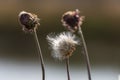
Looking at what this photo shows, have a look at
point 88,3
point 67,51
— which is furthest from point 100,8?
point 67,51

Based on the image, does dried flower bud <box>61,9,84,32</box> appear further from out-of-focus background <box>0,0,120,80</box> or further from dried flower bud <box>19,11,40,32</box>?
out-of-focus background <box>0,0,120,80</box>

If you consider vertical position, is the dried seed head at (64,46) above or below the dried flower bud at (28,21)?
below

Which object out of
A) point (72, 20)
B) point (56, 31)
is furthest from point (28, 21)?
point (56, 31)

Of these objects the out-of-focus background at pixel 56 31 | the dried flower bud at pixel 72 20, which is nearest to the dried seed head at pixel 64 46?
the dried flower bud at pixel 72 20

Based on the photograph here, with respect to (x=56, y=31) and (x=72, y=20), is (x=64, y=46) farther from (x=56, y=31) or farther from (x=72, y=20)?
(x=56, y=31)

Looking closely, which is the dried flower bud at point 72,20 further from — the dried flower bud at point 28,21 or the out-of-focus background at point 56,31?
the out-of-focus background at point 56,31

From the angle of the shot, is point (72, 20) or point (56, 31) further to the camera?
point (56, 31)

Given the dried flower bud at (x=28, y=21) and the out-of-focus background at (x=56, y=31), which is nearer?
the dried flower bud at (x=28, y=21)

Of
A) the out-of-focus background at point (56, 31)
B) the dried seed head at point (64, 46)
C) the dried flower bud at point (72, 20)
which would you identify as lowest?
the dried seed head at point (64, 46)

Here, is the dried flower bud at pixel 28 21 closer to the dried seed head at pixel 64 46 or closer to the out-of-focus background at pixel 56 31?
the dried seed head at pixel 64 46
